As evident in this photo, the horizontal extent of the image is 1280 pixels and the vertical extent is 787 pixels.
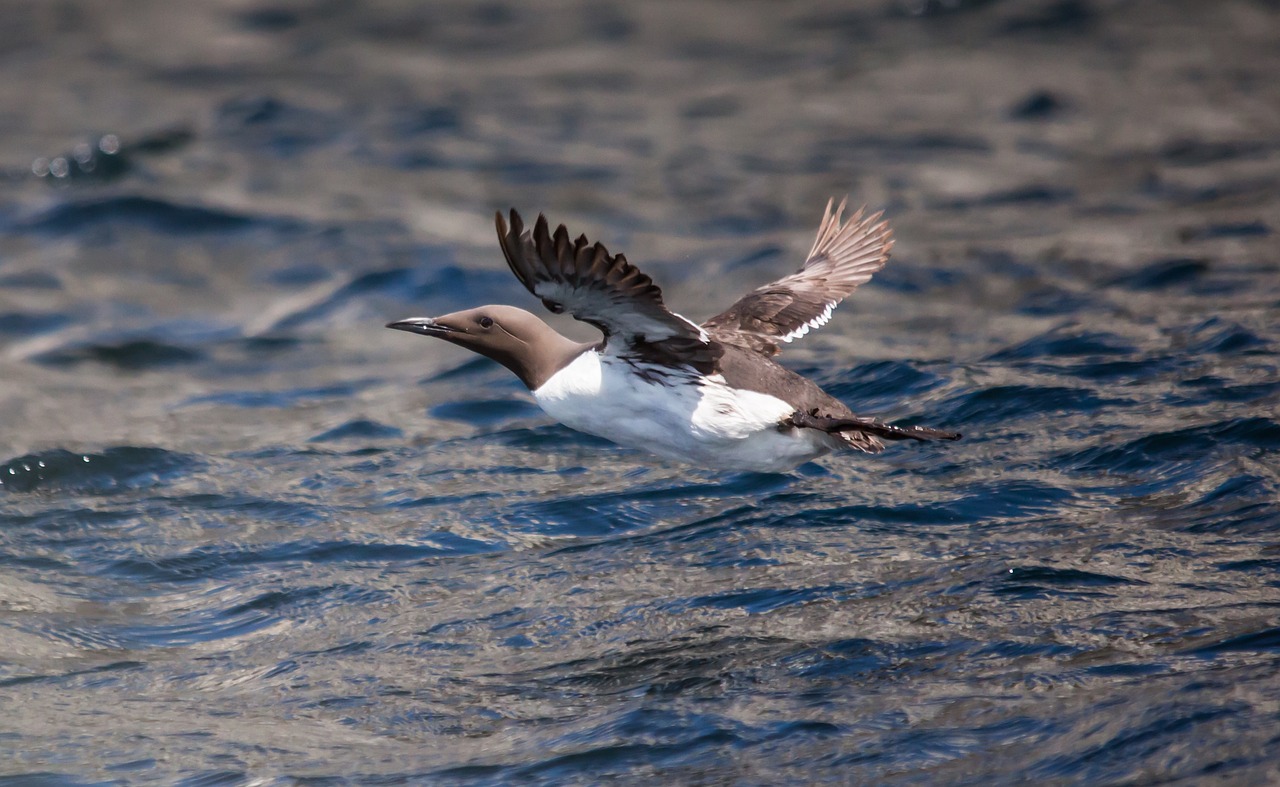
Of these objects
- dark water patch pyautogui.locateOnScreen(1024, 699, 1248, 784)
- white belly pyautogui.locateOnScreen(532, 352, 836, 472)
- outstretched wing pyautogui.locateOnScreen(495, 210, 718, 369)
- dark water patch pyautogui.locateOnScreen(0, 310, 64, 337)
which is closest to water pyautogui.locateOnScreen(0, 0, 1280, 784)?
dark water patch pyautogui.locateOnScreen(1024, 699, 1248, 784)

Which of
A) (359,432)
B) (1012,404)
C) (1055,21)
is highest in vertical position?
(1055,21)

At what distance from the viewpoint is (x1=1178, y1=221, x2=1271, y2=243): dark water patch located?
12.6 metres

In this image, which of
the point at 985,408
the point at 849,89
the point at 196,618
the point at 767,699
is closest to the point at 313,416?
the point at 196,618

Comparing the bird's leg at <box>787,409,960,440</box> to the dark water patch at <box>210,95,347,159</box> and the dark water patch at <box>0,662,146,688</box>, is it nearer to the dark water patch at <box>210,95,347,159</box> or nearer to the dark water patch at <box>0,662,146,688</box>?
the dark water patch at <box>0,662,146,688</box>

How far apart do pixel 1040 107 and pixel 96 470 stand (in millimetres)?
10852

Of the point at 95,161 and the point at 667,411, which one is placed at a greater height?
the point at 95,161

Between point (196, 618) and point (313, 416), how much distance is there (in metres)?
3.14

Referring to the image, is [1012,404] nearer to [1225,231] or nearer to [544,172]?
[1225,231]

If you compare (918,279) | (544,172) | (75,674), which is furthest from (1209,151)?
(75,674)

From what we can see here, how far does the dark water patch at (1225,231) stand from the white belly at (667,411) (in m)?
6.75

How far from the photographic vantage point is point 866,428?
273 inches

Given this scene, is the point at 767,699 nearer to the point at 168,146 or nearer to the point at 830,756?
the point at 830,756

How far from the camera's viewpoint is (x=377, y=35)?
689 inches

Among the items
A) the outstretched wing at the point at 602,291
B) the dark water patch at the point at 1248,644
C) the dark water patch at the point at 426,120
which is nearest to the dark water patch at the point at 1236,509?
the dark water patch at the point at 1248,644
